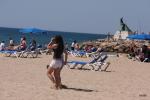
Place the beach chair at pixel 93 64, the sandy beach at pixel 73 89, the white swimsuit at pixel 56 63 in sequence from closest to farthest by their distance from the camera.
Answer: the sandy beach at pixel 73 89 < the white swimsuit at pixel 56 63 < the beach chair at pixel 93 64

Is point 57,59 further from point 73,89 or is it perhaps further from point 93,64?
point 93,64

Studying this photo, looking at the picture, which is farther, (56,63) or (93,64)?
(93,64)

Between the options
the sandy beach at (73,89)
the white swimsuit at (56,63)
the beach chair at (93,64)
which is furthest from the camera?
the beach chair at (93,64)

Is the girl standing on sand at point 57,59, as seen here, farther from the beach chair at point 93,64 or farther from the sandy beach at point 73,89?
the beach chair at point 93,64

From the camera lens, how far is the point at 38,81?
1378 centimetres

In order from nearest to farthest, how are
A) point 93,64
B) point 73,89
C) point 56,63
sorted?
point 56,63 < point 73,89 < point 93,64

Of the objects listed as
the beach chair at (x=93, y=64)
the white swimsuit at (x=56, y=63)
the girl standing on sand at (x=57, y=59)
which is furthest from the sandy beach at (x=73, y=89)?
the beach chair at (x=93, y=64)

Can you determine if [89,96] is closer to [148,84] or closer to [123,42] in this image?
[148,84]

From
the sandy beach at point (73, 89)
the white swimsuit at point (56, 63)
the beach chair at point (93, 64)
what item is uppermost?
the white swimsuit at point (56, 63)

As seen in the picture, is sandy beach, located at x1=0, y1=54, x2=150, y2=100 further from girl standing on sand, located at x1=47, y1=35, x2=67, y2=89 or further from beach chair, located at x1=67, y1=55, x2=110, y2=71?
beach chair, located at x1=67, y1=55, x2=110, y2=71

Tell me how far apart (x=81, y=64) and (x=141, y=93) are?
7.86 m

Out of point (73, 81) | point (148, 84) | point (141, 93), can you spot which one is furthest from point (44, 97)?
point (148, 84)

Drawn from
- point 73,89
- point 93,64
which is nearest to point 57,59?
point 73,89

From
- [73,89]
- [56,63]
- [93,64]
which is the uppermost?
[56,63]
